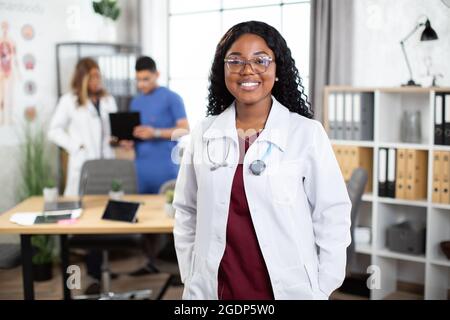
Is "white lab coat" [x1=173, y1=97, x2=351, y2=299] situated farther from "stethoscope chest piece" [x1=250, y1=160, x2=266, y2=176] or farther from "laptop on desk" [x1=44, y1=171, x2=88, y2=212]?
"laptop on desk" [x1=44, y1=171, x2=88, y2=212]

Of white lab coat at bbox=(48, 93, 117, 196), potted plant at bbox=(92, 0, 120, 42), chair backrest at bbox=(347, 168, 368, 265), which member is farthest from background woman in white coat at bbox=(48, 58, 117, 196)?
chair backrest at bbox=(347, 168, 368, 265)

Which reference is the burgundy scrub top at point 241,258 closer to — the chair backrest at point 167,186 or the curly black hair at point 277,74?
the curly black hair at point 277,74

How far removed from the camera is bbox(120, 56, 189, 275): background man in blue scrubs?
3471 mm

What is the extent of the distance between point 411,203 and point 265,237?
1.48 meters

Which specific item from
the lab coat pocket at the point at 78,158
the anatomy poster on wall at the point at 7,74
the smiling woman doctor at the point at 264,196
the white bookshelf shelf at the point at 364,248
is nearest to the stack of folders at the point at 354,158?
the white bookshelf shelf at the point at 364,248

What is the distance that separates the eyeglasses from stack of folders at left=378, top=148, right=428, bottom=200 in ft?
4.67

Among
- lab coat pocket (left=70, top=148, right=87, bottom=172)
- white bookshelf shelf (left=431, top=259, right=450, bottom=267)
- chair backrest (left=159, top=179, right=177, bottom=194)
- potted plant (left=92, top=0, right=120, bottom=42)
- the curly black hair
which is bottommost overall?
white bookshelf shelf (left=431, top=259, right=450, bottom=267)

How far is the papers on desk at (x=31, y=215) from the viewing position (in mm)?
2804

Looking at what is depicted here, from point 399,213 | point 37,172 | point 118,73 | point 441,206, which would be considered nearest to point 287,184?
point 441,206

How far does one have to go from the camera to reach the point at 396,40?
2.60m

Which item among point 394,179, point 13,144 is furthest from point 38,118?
point 394,179

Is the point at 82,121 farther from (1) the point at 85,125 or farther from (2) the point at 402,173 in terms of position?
(2) the point at 402,173

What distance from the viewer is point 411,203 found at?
10.0ft

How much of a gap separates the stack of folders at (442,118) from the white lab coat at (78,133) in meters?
1.94
